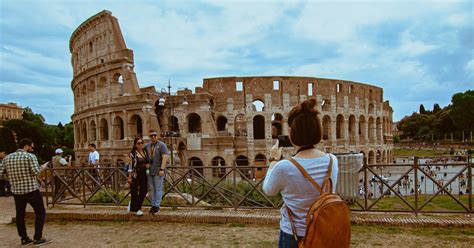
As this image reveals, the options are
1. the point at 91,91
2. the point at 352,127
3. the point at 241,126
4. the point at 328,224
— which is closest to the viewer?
the point at 328,224

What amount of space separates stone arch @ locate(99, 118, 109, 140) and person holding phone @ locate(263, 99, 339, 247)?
1196 inches

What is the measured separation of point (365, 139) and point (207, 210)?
1244 inches

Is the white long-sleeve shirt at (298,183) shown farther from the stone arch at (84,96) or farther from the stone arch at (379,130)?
the stone arch at (379,130)

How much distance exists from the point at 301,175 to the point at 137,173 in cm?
448

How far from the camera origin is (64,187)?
696 centimetres

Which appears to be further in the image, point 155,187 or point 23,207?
point 155,187

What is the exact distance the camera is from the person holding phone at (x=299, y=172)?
77.2 inches

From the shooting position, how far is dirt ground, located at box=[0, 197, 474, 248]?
4.41 meters

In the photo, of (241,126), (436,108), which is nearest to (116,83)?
(241,126)

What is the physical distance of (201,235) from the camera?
4.96m

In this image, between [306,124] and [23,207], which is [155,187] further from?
[306,124]

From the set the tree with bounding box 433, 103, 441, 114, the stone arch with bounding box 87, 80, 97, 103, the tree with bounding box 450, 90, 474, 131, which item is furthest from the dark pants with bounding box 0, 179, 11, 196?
the tree with bounding box 433, 103, 441, 114

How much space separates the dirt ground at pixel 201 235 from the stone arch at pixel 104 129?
82.3 ft

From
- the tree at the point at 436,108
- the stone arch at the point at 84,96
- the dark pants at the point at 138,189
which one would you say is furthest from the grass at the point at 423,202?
the tree at the point at 436,108
